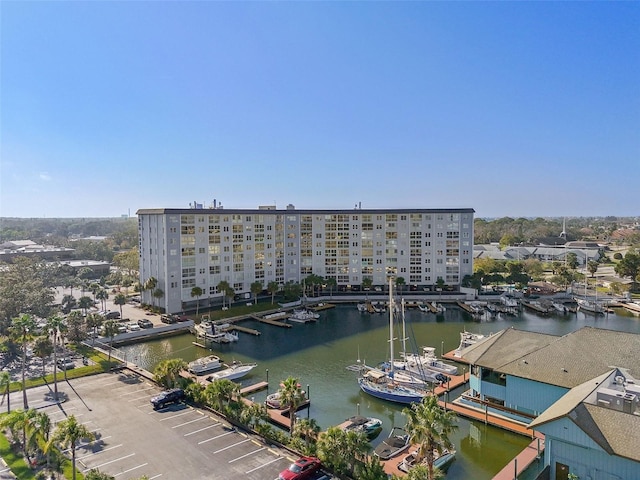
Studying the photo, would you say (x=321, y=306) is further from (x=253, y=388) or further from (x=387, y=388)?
(x=387, y=388)

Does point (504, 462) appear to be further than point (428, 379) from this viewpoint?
No

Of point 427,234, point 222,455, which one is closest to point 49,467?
point 222,455

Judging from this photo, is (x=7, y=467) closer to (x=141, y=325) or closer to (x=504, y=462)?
(x=504, y=462)

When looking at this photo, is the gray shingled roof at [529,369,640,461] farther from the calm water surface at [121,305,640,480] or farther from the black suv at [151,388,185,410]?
the black suv at [151,388,185,410]

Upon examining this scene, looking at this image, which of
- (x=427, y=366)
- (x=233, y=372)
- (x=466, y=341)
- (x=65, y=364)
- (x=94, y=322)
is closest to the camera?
(x=65, y=364)

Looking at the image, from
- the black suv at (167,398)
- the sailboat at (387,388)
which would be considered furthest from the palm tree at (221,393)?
the sailboat at (387,388)

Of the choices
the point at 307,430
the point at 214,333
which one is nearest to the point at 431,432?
the point at 307,430
